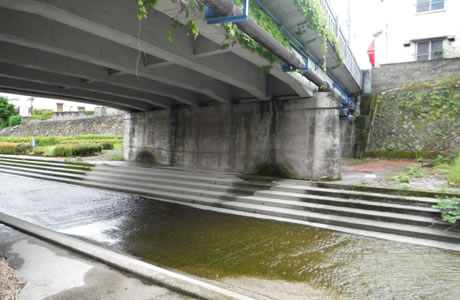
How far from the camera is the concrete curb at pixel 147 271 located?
3.19m

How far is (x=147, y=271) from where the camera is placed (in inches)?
144

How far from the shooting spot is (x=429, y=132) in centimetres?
1587

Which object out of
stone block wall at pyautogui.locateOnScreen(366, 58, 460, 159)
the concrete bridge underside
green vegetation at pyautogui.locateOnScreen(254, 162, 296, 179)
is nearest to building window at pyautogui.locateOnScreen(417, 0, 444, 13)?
stone block wall at pyautogui.locateOnScreen(366, 58, 460, 159)

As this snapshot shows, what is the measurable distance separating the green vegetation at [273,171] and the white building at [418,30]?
18778 mm

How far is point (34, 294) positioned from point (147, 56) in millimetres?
6304

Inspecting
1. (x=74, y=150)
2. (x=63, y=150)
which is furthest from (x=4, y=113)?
(x=74, y=150)

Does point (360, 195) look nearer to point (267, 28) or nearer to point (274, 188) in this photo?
point (274, 188)

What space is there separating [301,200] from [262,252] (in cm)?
329

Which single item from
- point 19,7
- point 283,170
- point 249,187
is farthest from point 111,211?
point 283,170

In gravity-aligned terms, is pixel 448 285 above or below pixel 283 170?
below

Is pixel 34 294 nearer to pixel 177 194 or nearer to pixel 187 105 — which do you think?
pixel 177 194

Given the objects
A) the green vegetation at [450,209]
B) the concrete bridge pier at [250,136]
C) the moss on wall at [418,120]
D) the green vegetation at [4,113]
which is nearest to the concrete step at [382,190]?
the green vegetation at [450,209]

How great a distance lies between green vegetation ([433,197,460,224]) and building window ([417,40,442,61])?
65.0 feet

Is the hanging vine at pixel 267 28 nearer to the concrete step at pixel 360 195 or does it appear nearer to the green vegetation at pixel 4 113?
the concrete step at pixel 360 195
